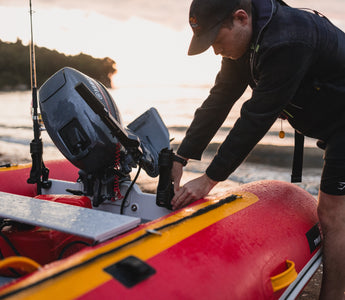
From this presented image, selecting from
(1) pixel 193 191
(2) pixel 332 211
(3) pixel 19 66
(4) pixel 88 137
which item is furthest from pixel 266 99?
(3) pixel 19 66

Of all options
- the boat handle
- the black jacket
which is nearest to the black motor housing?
the black jacket

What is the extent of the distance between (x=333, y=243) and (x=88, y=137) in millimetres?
1507

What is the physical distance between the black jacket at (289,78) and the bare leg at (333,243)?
37 cm

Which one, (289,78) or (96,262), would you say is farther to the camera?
(289,78)

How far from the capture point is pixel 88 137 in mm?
2131

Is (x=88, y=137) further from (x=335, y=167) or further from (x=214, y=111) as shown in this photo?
(x=335, y=167)

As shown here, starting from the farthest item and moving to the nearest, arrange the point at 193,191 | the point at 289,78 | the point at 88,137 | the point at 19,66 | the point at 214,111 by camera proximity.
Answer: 1. the point at 19,66
2. the point at 214,111
3. the point at 88,137
4. the point at 193,191
5. the point at 289,78

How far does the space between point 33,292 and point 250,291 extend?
31.0 inches

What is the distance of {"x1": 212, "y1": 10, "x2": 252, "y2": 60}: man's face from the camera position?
5.82 ft

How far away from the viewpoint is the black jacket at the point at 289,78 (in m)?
1.68

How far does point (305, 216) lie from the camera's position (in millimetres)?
2070

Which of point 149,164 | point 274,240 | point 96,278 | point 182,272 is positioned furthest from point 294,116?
point 96,278

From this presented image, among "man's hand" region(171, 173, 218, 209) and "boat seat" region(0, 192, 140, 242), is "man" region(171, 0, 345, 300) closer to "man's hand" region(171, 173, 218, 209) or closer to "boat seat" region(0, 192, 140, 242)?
"man's hand" region(171, 173, 218, 209)

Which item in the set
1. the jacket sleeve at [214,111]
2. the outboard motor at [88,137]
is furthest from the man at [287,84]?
the outboard motor at [88,137]
